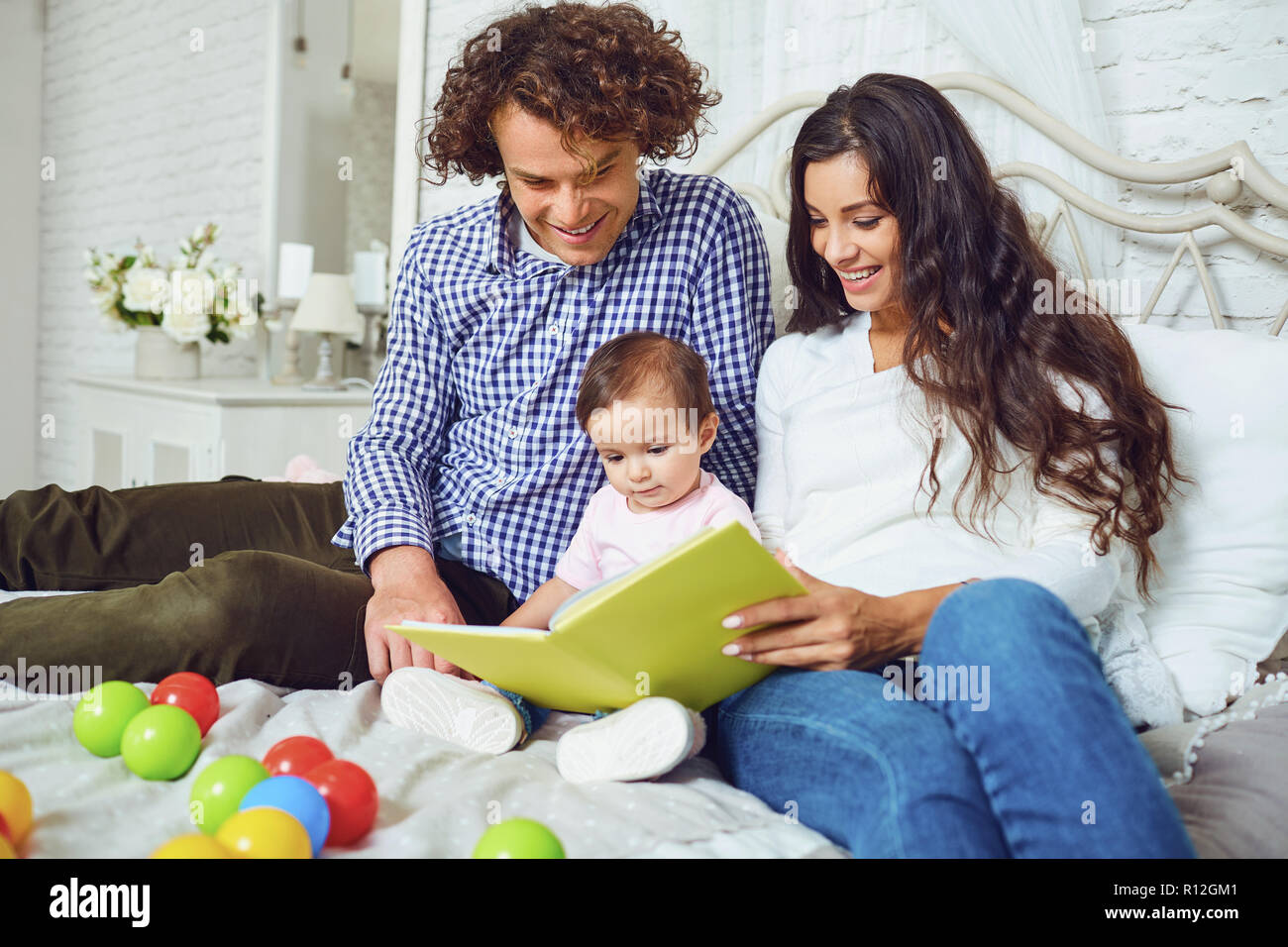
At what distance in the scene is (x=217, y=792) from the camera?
93 centimetres

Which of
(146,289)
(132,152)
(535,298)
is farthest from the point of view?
(132,152)

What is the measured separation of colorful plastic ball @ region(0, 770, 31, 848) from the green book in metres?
0.34

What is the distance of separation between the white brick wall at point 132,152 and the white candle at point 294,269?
1.14ft

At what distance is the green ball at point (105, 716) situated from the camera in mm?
1062

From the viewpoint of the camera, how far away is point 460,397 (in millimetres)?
1658

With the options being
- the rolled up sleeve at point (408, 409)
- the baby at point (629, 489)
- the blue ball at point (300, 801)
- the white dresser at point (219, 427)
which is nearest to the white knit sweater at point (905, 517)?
the baby at point (629, 489)

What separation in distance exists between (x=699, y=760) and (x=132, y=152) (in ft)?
13.4

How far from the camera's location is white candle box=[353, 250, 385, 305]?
3330 millimetres

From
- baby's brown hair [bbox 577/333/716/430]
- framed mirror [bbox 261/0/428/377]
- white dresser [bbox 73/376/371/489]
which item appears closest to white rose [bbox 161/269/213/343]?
white dresser [bbox 73/376/371/489]

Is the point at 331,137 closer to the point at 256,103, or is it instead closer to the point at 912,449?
the point at 256,103

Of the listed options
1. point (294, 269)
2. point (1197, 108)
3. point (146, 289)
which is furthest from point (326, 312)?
point (1197, 108)

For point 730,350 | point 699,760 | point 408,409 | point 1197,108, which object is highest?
point 1197,108

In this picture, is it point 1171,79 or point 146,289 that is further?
point 146,289
